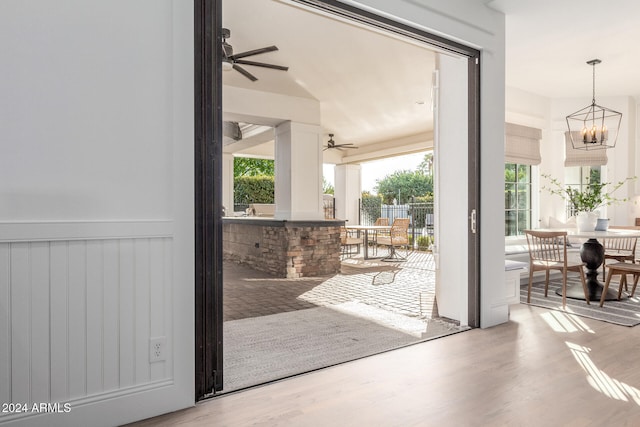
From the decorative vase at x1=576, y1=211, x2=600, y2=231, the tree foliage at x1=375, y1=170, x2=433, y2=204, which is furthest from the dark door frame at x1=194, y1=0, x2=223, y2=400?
the tree foliage at x1=375, y1=170, x2=433, y2=204

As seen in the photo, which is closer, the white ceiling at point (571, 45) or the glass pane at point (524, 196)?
the white ceiling at point (571, 45)

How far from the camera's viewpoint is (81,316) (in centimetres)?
177

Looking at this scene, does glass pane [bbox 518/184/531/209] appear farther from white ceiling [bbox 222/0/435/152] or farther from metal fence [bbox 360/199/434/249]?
metal fence [bbox 360/199/434/249]

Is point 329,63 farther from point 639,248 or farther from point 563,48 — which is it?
point 639,248

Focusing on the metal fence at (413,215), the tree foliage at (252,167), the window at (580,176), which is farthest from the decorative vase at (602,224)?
the tree foliage at (252,167)

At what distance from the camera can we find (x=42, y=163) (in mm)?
1689

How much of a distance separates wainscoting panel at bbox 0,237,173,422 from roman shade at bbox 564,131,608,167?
6366mm

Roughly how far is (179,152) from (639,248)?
6597mm

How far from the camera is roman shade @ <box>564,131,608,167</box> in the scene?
618 cm

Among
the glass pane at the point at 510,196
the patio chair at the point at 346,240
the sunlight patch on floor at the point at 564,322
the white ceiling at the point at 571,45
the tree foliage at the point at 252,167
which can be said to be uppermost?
the tree foliage at the point at 252,167

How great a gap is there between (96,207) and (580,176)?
6.88 meters

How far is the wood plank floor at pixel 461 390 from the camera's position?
189 centimetres

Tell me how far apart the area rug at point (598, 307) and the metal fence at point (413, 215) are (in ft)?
17.4

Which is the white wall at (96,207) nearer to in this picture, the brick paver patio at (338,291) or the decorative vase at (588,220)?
the brick paver patio at (338,291)
